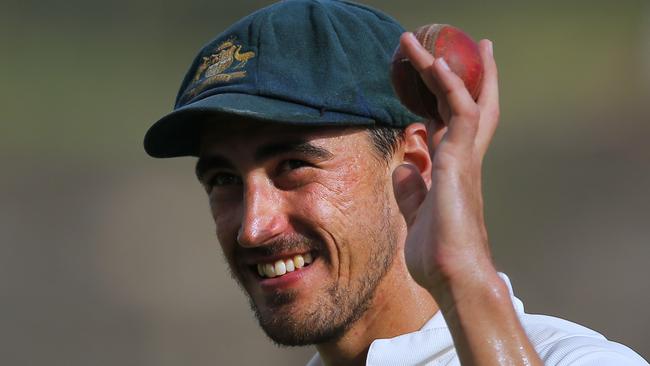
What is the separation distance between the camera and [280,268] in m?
2.60

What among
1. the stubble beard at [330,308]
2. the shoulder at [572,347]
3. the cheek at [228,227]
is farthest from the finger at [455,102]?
the cheek at [228,227]

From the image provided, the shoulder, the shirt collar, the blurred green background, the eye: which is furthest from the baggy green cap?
the blurred green background

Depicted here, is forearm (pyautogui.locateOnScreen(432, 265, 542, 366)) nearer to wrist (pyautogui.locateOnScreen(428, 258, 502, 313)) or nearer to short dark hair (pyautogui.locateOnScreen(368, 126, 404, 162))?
wrist (pyautogui.locateOnScreen(428, 258, 502, 313))

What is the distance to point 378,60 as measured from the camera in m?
2.66

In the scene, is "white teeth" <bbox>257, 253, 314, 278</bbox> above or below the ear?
below

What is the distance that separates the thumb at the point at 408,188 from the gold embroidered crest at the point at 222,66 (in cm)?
72

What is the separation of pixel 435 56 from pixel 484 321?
0.54m

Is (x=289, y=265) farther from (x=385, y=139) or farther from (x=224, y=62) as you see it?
(x=224, y=62)

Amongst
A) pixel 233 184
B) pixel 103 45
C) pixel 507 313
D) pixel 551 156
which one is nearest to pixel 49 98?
pixel 103 45

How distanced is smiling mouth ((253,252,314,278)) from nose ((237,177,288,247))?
7 centimetres

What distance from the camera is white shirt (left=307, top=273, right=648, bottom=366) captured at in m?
2.07

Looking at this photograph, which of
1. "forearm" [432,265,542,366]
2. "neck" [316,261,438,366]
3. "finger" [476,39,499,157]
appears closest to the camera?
"forearm" [432,265,542,366]

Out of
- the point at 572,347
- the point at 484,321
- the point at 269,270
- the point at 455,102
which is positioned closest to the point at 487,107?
the point at 455,102

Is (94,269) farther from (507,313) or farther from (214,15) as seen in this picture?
(507,313)
